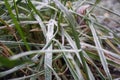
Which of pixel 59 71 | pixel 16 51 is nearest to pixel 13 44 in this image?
pixel 16 51

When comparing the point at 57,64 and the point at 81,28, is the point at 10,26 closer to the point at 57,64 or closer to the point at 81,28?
the point at 57,64

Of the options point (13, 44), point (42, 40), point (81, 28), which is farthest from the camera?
point (81, 28)

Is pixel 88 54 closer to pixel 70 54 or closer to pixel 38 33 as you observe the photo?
pixel 70 54

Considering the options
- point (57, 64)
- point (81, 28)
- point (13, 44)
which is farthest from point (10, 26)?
point (81, 28)

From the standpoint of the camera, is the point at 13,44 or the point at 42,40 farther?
the point at 42,40

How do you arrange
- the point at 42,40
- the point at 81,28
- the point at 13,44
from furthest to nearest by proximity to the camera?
the point at 81,28 → the point at 42,40 → the point at 13,44

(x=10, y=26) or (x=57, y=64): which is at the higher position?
(x=10, y=26)
